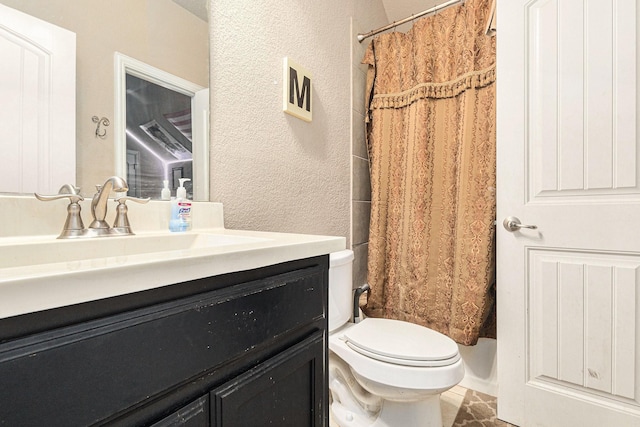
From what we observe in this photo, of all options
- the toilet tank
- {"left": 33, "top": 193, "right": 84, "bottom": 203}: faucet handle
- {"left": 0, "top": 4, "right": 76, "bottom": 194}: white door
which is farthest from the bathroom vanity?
the toilet tank

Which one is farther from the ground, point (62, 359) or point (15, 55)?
point (15, 55)

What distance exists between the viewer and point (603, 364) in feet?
3.81

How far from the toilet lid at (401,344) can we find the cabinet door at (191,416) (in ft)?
2.50

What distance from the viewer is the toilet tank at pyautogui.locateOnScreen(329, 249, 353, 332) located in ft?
4.07

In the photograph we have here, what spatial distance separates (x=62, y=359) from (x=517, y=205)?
150cm

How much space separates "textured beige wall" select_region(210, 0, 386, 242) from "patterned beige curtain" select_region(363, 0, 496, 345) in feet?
0.72

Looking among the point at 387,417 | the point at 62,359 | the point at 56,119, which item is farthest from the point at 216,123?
the point at 387,417

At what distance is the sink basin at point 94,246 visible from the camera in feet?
1.87

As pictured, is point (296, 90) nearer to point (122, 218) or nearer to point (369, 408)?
point (122, 218)

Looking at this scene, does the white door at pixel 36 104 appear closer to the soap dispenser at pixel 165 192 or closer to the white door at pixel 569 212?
the soap dispenser at pixel 165 192

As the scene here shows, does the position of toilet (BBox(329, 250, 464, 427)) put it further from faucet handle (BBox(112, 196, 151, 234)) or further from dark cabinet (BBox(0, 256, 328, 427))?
faucet handle (BBox(112, 196, 151, 234))

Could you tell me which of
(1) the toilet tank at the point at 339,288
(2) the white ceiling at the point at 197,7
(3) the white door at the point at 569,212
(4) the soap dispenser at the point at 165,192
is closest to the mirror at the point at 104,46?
(2) the white ceiling at the point at 197,7

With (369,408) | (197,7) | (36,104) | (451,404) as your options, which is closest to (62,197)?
(36,104)

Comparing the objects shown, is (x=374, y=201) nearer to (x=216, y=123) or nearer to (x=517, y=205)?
(x=517, y=205)
